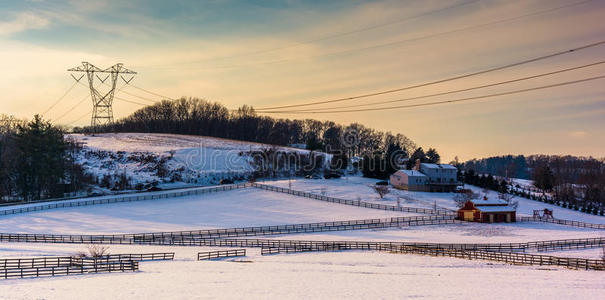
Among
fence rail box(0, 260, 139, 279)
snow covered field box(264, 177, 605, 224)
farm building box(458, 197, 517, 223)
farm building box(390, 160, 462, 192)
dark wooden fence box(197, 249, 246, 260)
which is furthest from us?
farm building box(390, 160, 462, 192)

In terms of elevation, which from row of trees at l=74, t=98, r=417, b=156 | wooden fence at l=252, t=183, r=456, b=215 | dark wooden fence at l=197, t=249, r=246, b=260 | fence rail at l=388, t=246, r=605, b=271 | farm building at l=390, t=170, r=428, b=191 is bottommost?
dark wooden fence at l=197, t=249, r=246, b=260

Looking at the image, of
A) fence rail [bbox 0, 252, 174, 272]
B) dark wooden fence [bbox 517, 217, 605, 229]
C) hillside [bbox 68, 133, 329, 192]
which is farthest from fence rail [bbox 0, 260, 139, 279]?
hillside [bbox 68, 133, 329, 192]

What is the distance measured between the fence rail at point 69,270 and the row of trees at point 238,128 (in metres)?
135

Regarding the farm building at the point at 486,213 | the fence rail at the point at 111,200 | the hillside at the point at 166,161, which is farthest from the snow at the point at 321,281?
the hillside at the point at 166,161

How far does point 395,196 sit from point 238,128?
109 meters

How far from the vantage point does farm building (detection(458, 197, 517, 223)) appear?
6291cm

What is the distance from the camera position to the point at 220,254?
41.8 metres

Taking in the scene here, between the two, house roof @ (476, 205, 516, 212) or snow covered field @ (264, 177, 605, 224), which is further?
snow covered field @ (264, 177, 605, 224)

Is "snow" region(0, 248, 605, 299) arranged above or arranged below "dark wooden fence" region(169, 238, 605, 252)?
above

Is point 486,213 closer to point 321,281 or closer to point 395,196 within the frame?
point 395,196

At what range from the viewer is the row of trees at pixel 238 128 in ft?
Result: 584

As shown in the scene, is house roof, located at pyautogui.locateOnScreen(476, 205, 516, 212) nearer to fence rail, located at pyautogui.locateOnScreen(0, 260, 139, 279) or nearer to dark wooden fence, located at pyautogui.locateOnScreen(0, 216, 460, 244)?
dark wooden fence, located at pyautogui.locateOnScreen(0, 216, 460, 244)

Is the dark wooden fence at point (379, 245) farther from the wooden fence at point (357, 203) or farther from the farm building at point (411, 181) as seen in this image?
the farm building at point (411, 181)

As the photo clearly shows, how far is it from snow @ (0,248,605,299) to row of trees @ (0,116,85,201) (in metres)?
57.2
